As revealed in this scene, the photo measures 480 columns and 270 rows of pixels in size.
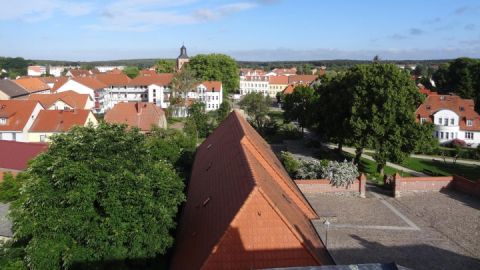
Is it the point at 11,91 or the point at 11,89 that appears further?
the point at 11,89

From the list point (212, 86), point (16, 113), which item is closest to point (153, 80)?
point (212, 86)

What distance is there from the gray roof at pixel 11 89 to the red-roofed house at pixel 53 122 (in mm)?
26583

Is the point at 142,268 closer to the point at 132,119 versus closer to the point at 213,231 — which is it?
the point at 213,231

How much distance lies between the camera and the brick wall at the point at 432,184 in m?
29.5

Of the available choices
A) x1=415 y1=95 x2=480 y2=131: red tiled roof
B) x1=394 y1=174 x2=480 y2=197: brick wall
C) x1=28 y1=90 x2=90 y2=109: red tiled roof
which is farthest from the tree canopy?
x1=28 y1=90 x2=90 y2=109: red tiled roof

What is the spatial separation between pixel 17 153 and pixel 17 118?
14.1 meters

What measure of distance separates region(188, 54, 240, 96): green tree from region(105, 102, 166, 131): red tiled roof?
45162mm

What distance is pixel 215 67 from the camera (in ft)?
325

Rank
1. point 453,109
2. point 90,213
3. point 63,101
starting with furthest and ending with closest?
1. point 63,101
2. point 453,109
3. point 90,213

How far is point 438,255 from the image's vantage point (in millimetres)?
19906

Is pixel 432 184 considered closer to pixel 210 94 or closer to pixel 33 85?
pixel 210 94

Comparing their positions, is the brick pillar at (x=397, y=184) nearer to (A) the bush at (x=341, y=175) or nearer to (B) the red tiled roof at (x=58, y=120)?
(A) the bush at (x=341, y=175)

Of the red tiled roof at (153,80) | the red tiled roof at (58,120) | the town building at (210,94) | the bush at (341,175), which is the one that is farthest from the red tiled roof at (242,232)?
the town building at (210,94)

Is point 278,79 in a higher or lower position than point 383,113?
higher
